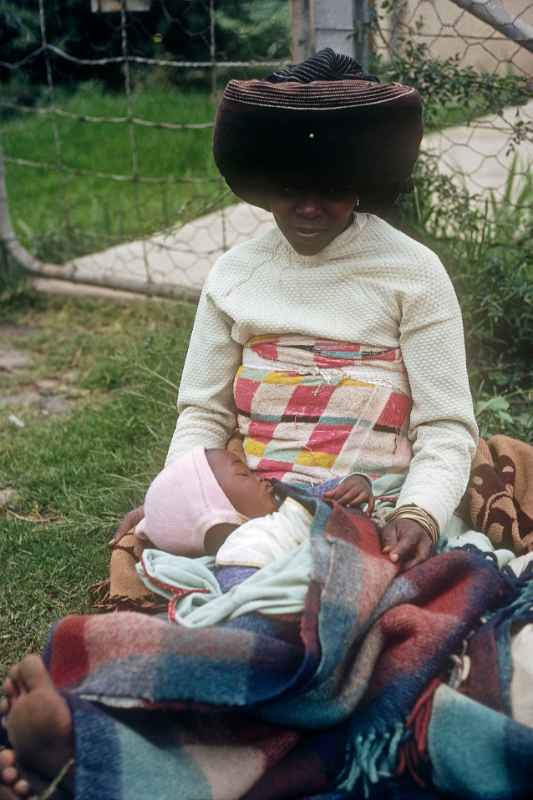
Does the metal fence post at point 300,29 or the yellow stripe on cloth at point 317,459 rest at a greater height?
the metal fence post at point 300,29

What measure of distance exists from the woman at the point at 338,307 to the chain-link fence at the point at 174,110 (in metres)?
1.05

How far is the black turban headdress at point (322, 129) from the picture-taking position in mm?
1936

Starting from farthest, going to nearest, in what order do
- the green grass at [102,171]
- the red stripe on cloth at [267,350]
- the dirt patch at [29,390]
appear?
the green grass at [102,171] → the dirt patch at [29,390] → the red stripe on cloth at [267,350]

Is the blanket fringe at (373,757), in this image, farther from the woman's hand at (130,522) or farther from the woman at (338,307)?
the woman's hand at (130,522)

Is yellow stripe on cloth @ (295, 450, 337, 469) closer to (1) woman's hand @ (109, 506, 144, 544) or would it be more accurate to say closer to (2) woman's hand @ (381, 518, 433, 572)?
(2) woman's hand @ (381, 518, 433, 572)

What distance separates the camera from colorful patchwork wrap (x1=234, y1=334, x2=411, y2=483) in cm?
209

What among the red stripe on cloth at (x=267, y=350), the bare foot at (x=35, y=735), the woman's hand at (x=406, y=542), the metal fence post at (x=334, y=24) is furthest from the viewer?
the metal fence post at (x=334, y=24)

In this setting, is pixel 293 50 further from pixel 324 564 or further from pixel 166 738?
pixel 166 738

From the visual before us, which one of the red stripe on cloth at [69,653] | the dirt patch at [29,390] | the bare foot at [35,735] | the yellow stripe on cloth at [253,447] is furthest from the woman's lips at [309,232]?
the dirt patch at [29,390]

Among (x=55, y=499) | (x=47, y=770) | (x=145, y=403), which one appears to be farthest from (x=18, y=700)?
(x=145, y=403)

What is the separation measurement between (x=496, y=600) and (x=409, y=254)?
2.24 ft

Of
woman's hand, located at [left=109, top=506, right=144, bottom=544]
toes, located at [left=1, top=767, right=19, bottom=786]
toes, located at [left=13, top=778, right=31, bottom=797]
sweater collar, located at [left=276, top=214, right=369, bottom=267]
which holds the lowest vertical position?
woman's hand, located at [left=109, top=506, right=144, bottom=544]

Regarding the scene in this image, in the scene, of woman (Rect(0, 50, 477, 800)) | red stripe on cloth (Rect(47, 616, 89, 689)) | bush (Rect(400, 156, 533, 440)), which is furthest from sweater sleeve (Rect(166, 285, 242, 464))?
bush (Rect(400, 156, 533, 440))

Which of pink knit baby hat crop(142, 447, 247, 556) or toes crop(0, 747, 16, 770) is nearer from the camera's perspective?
toes crop(0, 747, 16, 770)
